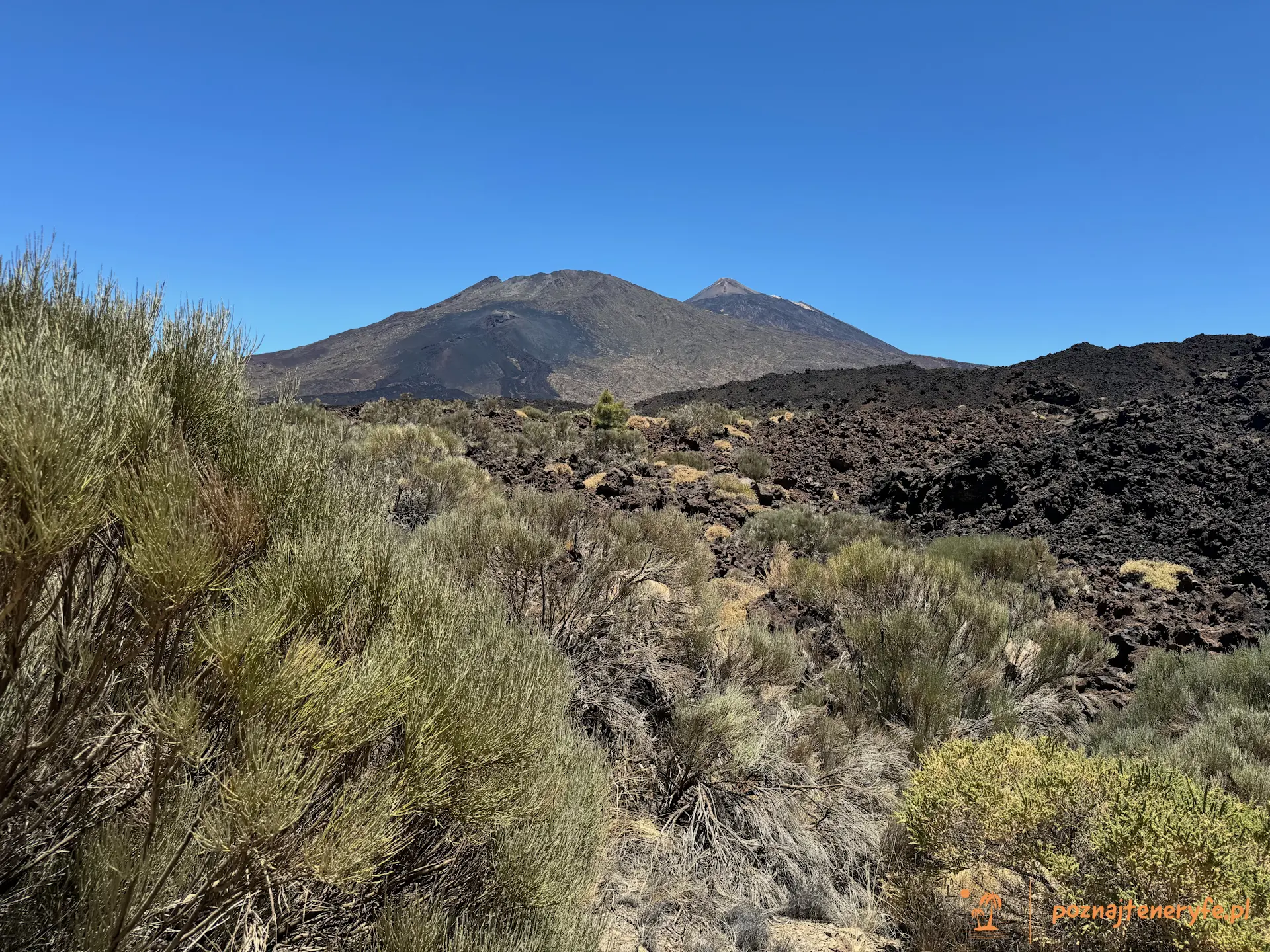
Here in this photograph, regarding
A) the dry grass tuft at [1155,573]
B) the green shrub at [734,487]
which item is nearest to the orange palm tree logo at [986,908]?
the dry grass tuft at [1155,573]

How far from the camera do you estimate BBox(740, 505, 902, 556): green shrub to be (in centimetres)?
927

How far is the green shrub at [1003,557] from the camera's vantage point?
8.20 meters

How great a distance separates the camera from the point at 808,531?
9.65m

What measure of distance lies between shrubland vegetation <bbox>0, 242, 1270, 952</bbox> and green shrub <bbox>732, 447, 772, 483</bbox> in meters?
9.90

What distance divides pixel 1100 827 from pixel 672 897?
1901 mm

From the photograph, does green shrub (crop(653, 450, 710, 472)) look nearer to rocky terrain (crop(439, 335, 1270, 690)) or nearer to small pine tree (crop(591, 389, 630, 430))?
rocky terrain (crop(439, 335, 1270, 690))

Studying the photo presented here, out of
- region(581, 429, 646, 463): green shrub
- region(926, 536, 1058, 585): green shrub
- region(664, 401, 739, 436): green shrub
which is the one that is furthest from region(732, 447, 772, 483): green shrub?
region(926, 536, 1058, 585): green shrub

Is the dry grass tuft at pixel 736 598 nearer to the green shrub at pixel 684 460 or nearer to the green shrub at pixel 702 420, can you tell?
the green shrub at pixel 684 460

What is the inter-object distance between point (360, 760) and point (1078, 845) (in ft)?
9.16

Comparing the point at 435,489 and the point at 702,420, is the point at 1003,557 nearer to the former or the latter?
the point at 435,489

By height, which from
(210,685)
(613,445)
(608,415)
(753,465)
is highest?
(608,415)

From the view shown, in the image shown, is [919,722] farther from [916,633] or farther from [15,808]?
[15,808]

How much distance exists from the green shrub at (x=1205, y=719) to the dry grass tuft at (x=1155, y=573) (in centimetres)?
237

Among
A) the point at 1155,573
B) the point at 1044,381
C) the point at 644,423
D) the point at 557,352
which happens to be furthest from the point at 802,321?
the point at 1155,573
